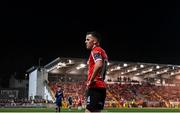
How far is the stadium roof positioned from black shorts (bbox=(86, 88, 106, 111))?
57129mm

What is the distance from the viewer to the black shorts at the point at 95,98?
7.28m

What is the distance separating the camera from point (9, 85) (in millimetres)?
95938

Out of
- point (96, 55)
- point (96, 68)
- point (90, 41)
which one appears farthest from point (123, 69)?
point (96, 68)

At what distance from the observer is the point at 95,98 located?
7312mm

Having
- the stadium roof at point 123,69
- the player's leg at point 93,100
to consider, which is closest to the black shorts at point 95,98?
the player's leg at point 93,100

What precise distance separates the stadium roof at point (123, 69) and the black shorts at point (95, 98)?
57129 mm

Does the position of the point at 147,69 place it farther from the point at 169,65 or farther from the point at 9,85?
the point at 9,85

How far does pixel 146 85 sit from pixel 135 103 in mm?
16219

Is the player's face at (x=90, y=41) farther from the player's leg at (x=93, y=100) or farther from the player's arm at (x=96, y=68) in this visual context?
the player's leg at (x=93, y=100)

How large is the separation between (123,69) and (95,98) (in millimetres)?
72218

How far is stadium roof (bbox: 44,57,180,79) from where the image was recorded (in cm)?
6831

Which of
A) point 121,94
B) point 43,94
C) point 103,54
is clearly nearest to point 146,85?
point 121,94

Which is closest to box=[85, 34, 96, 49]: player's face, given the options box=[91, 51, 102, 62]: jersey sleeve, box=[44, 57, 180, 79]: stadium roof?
box=[91, 51, 102, 62]: jersey sleeve

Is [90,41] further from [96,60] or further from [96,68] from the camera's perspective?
[96,68]
